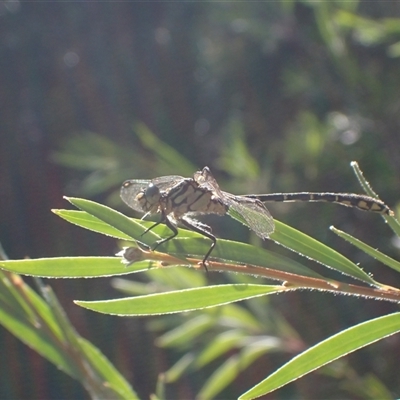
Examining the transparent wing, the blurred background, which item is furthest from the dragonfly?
the blurred background

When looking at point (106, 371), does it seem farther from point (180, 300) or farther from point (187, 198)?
point (187, 198)

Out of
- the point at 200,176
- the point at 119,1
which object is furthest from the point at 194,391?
the point at 119,1

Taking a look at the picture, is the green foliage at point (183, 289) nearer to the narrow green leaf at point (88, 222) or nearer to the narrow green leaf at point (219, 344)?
the narrow green leaf at point (88, 222)

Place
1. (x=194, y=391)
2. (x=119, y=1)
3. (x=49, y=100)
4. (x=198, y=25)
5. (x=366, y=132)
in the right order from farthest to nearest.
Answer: (x=49, y=100)
(x=119, y=1)
(x=198, y=25)
(x=194, y=391)
(x=366, y=132)

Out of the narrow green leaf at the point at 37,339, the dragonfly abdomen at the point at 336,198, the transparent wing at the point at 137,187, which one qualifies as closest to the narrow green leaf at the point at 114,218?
the narrow green leaf at the point at 37,339

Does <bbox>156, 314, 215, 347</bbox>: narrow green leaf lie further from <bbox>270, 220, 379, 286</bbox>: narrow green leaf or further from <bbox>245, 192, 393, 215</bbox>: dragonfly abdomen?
<bbox>270, 220, 379, 286</bbox>: narrow green leaf

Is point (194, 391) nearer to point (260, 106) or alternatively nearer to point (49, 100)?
point (260, 106)

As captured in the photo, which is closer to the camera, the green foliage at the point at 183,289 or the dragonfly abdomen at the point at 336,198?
the green foliage at the point at 183,289
